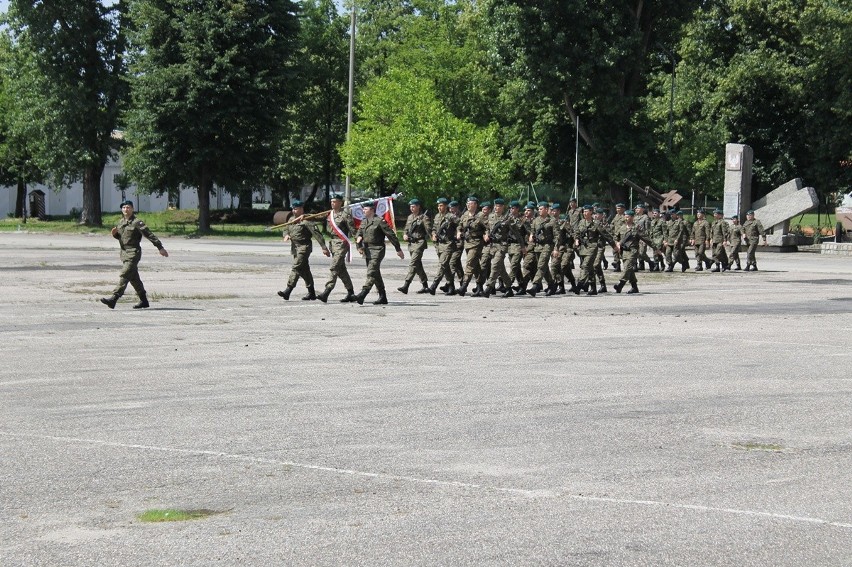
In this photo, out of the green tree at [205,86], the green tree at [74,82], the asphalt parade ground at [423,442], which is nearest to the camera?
the asphalt parade ground at [423,442]

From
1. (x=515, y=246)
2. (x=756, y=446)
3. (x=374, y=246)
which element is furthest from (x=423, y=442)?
(x=515, y=246)

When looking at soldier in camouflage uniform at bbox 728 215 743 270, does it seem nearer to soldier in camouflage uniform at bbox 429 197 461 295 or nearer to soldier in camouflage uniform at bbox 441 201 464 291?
soldier in camouflage uniform at bbox 441 201 464 291

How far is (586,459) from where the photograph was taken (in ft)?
27.5

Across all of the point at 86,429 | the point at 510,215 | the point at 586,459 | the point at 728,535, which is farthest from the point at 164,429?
the point at 510,215

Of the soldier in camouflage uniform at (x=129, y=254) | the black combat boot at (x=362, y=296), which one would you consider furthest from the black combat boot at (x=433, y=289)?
the soldier in camouflage uniform at (x=129, y=254)

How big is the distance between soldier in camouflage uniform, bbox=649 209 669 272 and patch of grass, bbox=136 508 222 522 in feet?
97.8

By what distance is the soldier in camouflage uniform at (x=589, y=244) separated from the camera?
2666 cm

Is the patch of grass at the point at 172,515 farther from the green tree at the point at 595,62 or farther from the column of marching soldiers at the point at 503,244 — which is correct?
the green tree at the point at 595,62

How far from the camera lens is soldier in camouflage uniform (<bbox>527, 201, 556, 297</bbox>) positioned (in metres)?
26.2

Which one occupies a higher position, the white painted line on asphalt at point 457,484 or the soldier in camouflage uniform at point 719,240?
the soldier in camouflage uniform at point 719,240

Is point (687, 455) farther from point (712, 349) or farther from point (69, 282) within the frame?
point (69, 282)

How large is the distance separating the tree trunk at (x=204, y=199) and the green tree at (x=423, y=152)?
24.5 ft

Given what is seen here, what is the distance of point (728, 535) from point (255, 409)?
4765 millimetres

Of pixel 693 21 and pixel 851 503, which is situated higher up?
pixel 693 21
